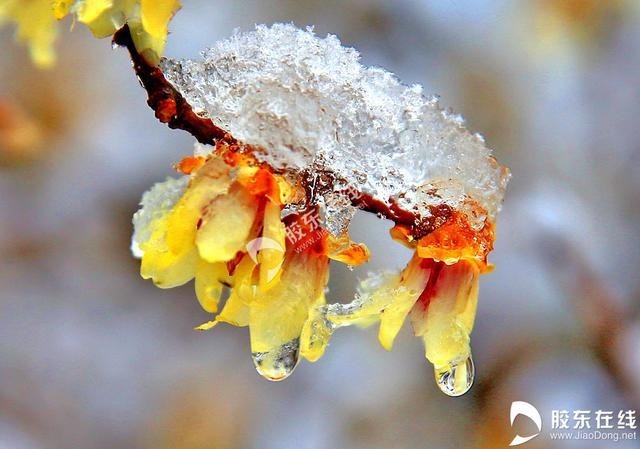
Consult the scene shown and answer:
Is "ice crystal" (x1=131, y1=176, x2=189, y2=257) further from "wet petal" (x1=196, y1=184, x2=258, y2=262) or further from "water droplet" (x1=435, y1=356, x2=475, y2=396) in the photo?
"water droplet" (x1=435, y1=356, x2=475, y2=396)

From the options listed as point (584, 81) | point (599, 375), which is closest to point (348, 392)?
point (599, 375)

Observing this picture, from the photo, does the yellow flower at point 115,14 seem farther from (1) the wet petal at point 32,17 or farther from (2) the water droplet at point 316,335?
(2) the water droplet at point 316,335

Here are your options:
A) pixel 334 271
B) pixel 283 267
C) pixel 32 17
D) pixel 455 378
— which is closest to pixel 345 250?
pixel 283 267

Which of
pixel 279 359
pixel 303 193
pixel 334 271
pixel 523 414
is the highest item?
pixel 334 271

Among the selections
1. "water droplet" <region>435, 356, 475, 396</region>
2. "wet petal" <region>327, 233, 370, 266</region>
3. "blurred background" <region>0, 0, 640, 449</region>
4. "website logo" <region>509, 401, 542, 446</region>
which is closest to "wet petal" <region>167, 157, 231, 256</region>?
"wet petal" <region>327, 233, 370, 266</region>

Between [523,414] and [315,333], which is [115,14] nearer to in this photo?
[315,333]

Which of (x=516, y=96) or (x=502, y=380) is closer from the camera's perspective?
(x=502, y=380)

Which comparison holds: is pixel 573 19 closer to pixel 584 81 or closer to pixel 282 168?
pixel 584 81
